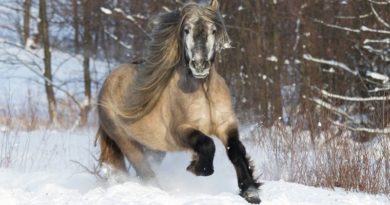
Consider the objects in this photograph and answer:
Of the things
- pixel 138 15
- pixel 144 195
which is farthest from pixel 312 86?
pixel 144 195

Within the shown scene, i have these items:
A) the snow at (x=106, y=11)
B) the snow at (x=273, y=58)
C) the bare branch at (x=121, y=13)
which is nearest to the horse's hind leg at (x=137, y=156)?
the snow at (x=273, y=58)

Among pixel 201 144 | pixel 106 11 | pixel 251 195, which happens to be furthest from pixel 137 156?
pixel 106 11

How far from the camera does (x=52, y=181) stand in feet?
21.2

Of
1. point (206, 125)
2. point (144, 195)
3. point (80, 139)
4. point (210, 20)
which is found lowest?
point (80, 139)

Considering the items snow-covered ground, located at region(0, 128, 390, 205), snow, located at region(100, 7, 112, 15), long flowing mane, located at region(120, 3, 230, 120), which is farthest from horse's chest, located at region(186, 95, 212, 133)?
snow, located at region(100, 7, 112, 15)

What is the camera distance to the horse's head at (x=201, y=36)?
207 inches

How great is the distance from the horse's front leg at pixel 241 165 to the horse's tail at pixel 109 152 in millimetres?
1979

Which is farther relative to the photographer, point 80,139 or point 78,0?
point 78,0

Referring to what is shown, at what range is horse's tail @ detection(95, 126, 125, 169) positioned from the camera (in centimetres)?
726

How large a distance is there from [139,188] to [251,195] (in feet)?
2.76

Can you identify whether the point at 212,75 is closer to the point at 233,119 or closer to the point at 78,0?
the point at 233,119

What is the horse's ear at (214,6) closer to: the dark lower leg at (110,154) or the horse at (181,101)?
the horse at (181,101)

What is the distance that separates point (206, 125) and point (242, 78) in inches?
395

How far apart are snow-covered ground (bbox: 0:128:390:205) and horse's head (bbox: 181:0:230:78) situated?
0.96 meters
